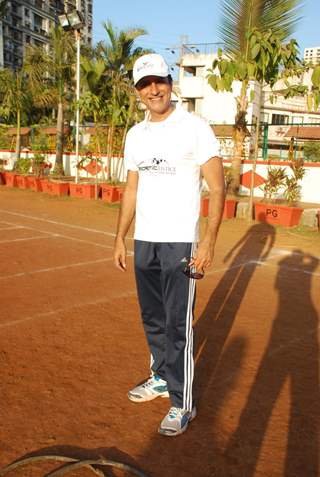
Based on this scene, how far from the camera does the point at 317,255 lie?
7.58 m

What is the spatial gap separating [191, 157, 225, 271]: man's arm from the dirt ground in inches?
41.7

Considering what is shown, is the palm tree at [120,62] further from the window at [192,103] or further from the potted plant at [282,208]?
the window at [192,103]

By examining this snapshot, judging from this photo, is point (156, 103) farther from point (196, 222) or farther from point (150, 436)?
point (150, 436)

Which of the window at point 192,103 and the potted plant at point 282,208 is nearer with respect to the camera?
the potted plant at point 282,208

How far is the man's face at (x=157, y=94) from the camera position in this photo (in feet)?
8.34

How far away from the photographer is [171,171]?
2551 mm

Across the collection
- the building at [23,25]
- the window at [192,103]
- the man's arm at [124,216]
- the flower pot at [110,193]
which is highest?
the building at [23,25]

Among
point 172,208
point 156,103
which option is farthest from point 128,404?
point 156,103

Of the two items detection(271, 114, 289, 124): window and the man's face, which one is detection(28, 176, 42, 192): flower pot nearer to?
the man's face

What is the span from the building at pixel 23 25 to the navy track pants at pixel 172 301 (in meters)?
71.1

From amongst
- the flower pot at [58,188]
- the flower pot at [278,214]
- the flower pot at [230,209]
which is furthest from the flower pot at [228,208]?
the flower pot at [58,188]

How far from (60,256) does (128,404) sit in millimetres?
4189

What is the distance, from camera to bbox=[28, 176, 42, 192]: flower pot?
53.6 feet

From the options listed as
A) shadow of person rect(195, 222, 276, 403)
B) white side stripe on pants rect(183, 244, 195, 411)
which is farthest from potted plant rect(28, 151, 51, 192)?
white side stripe on pants rect(183, 244, 195, 411)
